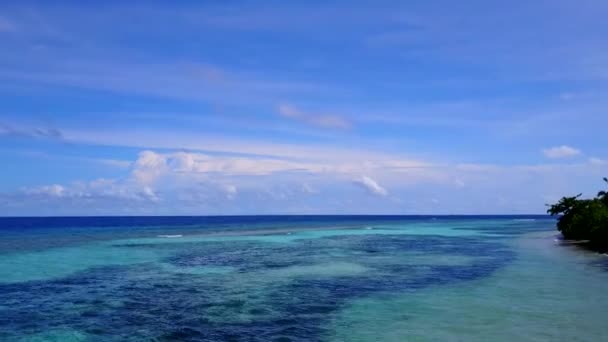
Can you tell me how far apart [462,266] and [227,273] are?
595 inches

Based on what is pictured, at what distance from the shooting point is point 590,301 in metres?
22.1

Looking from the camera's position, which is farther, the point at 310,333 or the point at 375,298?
the point at 375,298

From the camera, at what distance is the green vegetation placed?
45625mm

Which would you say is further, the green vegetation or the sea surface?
the green vegetation

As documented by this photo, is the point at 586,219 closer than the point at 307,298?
No

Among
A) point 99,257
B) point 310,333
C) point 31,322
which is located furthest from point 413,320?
point 99,257

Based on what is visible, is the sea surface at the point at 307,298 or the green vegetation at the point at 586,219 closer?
the sea surface at the point at 307,298

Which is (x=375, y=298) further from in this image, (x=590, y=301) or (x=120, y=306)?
(x=120, y=306)

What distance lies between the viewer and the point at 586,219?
169 ft

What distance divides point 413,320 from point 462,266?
1733 centimetres

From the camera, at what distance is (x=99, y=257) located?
42781 mm

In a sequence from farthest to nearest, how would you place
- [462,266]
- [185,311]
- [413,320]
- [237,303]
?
[462,266], [237,303], [185,311], [413,320]

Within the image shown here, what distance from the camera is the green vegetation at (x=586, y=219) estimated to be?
150 feet

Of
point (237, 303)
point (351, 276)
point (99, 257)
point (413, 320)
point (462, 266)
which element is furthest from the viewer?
point (99, 257)
